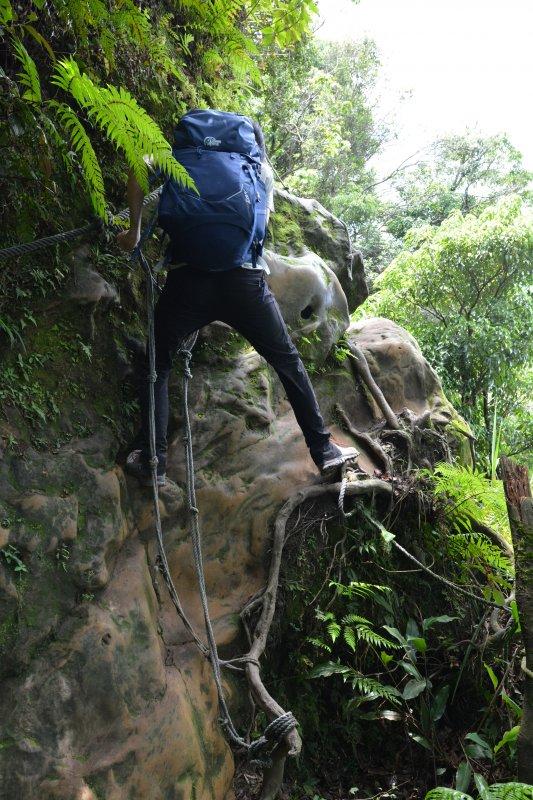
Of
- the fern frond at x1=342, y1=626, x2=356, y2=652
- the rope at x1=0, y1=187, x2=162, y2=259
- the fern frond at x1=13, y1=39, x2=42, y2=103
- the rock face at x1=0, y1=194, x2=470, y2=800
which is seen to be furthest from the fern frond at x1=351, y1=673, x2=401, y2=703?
the fern frond at x1=13, y1=39, x2=42, y2=103

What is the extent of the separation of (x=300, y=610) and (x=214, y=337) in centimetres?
209

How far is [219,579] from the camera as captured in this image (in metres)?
3.95

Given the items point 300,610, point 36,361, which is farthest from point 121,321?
point 300,610

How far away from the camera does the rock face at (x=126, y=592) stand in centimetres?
269

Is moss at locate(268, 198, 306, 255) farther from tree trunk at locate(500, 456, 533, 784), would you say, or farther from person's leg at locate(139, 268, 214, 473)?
tree trunk at locate(500, 456, 533, 784)

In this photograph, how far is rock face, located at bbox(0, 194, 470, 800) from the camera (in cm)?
269

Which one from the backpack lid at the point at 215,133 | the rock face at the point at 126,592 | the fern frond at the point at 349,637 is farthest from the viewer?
the fern frond at the point at 349,637

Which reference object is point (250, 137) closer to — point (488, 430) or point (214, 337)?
point (214, 337)

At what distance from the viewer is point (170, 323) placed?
3531 millimetres

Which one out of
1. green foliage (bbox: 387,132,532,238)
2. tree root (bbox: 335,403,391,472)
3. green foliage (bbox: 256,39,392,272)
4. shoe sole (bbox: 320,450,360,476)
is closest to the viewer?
shoe sole (bbox: 320,450,360,476)

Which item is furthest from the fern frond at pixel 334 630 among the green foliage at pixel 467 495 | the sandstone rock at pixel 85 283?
the sandstone rock at pixel 85 283

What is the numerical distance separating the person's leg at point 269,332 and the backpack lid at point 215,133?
A: 659 mm

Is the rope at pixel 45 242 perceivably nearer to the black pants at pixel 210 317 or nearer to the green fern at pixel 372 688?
the black pants at pixel 210 317

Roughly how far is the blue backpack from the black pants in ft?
0.49
